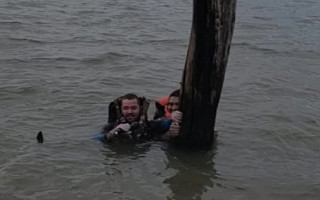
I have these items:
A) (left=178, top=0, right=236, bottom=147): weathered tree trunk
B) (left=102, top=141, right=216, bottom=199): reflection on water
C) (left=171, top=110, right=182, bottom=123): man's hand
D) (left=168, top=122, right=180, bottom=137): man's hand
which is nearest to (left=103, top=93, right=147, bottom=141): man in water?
(left=102, top=141, right=216, bottom=199): reflection on water

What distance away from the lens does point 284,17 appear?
21297 mm

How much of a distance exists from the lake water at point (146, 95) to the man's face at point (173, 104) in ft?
1.61

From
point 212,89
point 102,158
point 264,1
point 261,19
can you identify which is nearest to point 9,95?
point 102,158

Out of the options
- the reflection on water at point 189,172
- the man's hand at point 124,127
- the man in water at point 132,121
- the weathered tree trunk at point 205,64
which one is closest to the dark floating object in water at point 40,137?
the man in water at point 132,121

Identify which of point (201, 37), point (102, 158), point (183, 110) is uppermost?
point (201, 37)

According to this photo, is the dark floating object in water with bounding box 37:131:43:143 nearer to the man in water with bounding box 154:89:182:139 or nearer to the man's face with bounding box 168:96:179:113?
the man in water with bounding box 154:89:182:139

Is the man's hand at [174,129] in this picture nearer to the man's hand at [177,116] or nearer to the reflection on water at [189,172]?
the man's hand at [177,116]

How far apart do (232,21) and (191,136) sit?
158 centimetres

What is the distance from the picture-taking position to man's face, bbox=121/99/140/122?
7.66 m

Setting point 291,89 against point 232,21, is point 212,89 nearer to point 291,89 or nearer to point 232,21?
point 232,21

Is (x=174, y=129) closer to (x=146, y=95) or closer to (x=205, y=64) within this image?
(x=205, y=64)

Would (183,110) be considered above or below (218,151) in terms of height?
above

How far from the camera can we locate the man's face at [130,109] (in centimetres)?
766

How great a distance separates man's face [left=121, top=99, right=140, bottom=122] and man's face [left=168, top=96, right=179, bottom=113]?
16.3 inches
